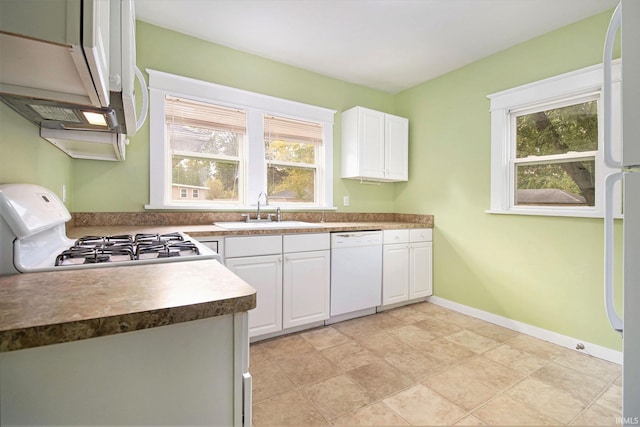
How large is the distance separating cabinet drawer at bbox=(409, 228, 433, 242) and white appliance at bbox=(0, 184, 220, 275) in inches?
100

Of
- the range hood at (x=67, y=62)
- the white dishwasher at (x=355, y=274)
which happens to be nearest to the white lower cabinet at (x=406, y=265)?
the white dishwasher at (x=355, y=274)

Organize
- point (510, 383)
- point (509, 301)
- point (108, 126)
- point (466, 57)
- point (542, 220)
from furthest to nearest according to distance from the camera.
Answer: point (466, 57) → point (509, 301) → point (542, 220) → point (510, 383) → point (108, 126)

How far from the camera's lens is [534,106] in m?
2.71

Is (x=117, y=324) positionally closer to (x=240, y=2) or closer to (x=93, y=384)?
(x=93, y=384)

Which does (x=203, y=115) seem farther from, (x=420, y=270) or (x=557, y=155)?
(x=557, y=155)

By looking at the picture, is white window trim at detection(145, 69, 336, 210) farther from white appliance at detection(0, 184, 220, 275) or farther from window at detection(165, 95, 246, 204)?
white appliance at detection(0, 184, 220, 275)

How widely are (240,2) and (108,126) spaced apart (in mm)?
1474

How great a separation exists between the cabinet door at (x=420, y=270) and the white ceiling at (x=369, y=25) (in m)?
1.99

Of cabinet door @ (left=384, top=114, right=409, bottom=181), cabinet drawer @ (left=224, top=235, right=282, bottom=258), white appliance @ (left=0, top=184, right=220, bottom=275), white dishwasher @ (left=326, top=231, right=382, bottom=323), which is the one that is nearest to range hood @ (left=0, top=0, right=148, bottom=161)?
white appliance @ (left=0, top=184, right=220, bottom=275)

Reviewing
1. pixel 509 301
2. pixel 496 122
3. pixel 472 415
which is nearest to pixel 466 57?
pixel 496 122

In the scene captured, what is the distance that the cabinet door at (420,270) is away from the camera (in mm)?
3344

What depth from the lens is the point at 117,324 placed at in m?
0.58

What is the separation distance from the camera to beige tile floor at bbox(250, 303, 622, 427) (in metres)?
1.62

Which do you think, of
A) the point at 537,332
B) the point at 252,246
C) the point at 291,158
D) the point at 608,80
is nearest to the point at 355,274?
the point at 252,246
